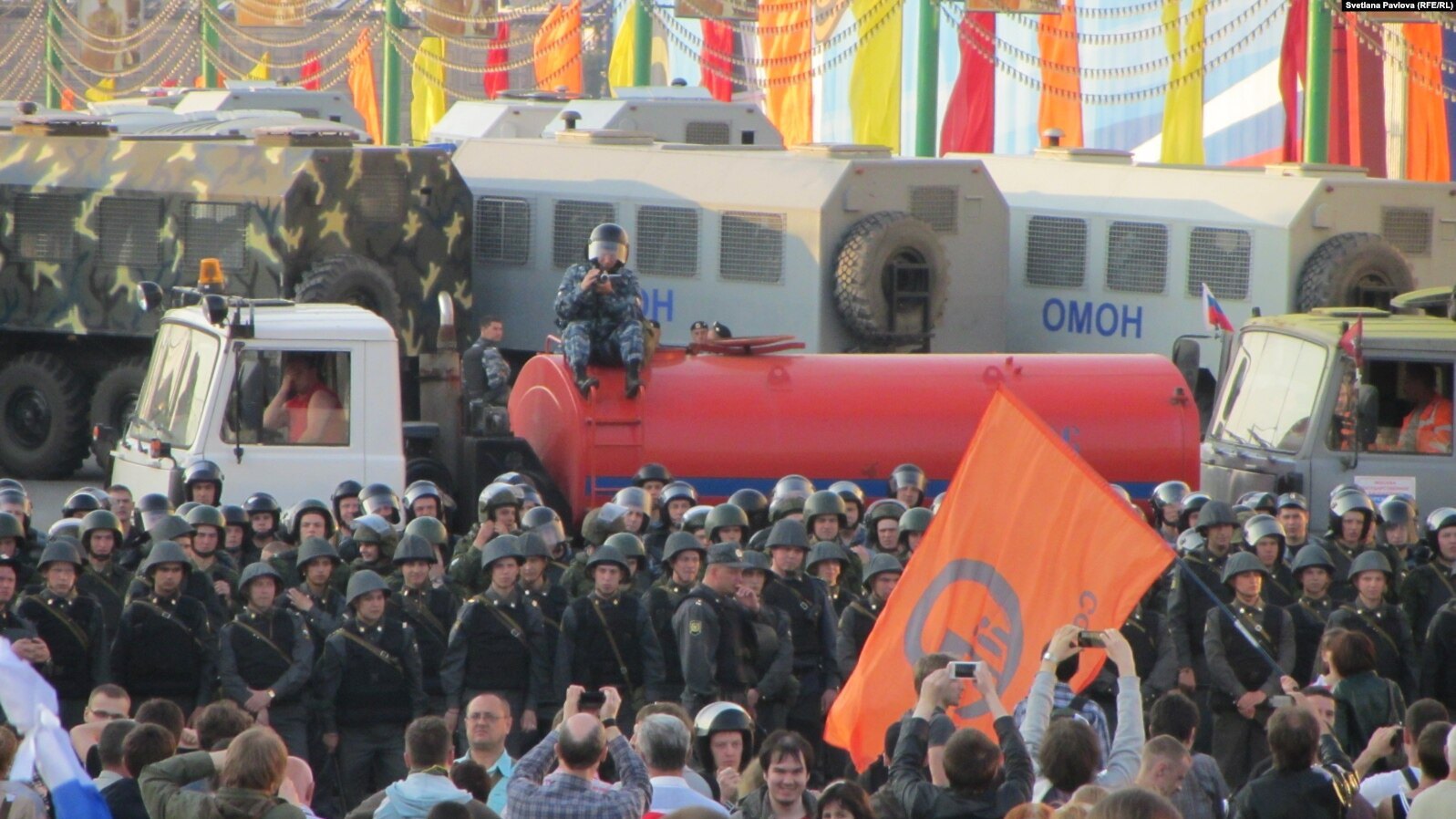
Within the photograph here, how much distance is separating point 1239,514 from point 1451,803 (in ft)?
23.1

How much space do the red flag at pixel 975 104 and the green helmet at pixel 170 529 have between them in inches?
802

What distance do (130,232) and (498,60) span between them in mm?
32984

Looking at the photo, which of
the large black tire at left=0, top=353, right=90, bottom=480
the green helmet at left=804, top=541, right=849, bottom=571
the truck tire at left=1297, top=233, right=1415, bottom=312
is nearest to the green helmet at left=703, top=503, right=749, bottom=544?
the green helmet at left=804, top=541, right=849, bottom=571

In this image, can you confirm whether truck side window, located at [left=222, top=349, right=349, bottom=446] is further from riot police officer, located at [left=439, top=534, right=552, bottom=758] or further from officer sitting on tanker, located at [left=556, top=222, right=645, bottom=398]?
riot police officer, located at [left=439, top=534, right=552, bottom=758]

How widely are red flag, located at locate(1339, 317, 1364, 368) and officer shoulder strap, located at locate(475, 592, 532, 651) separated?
20.1ft

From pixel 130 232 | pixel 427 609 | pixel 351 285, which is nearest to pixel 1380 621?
pixel 427 609

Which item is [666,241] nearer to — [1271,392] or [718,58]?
[1271,392]

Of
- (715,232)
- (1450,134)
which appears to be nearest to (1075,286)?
(715,232)

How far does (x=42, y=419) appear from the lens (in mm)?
22312

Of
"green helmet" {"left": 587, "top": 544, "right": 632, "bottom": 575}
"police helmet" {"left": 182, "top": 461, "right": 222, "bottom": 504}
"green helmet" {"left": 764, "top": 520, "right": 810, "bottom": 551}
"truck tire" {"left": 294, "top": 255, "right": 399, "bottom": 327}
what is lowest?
"green helmet" {"left": 587, "top": 544, "right": 632, "bottom": 575}

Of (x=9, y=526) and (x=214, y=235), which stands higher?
(x=214, y=235)

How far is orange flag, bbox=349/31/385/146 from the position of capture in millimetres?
42594

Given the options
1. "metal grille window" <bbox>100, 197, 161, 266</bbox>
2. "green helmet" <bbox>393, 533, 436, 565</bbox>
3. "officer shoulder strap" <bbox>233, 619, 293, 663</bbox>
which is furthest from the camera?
"metal grille window" <bbox>100, 197, 161, 266</bbox>

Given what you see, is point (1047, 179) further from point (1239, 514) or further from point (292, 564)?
point (292, 564)
